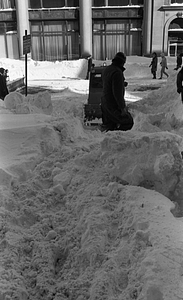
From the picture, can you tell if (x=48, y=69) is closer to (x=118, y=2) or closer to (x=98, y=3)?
(x=98, y=3)

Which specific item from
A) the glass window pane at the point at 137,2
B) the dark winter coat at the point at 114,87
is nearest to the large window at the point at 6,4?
the glass window pane at the point at 137,2

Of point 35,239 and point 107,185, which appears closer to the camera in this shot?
point 35,239

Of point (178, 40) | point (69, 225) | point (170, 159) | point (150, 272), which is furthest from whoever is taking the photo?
point (178, 40)

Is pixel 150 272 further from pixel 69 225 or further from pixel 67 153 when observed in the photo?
pixel 67 153

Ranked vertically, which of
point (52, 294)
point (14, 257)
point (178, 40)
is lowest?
point (52, 294)

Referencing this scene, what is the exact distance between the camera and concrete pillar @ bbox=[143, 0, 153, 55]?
91.8 ft

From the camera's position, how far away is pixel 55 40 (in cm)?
3069

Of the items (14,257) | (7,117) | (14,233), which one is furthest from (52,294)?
(7,117)

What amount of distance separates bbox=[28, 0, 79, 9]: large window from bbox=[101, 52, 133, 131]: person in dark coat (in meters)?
26.1

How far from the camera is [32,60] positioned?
98.0ft

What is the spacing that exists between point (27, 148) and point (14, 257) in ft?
7.50

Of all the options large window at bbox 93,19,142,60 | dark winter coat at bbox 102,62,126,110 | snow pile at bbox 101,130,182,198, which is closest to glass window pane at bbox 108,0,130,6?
large window at bbox 93,19,142,60

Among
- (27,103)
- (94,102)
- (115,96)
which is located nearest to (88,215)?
(115,96)

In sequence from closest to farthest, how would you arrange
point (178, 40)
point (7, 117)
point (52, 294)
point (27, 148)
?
point (52, 294) < point (27, 148) < point (7, 117) < point (178, 40)
